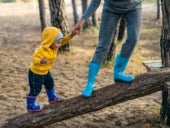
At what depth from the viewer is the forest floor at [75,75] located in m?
7.01

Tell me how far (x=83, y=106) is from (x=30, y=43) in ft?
30.1

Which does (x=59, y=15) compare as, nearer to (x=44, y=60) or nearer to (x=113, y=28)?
(x=113, y=28)

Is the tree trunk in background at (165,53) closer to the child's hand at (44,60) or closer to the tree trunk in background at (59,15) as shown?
the child's hand at (44,60)

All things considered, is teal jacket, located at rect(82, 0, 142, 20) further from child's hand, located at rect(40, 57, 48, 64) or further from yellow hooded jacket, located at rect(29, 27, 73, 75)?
child's hand, located at rect(40, 57, 48, 64)

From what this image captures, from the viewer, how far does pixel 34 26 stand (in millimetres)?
20125

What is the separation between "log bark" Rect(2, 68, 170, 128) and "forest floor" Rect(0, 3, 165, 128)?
2.45ft

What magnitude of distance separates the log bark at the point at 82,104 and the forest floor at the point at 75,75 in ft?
2.45

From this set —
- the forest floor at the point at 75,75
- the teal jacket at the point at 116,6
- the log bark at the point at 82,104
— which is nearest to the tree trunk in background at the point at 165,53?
the forest floor at the point at 75,75

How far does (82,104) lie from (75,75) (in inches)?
180

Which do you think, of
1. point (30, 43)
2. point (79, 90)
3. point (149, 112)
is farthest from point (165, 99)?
point (30, 43)

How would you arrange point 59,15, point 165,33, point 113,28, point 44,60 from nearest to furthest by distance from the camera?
point 44,60, point 113,28, point 165,33, point 59,15

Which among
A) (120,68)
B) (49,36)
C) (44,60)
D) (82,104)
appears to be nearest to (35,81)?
(44,60)

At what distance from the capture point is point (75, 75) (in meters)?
10.6

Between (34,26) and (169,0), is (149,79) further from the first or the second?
(34,26)
